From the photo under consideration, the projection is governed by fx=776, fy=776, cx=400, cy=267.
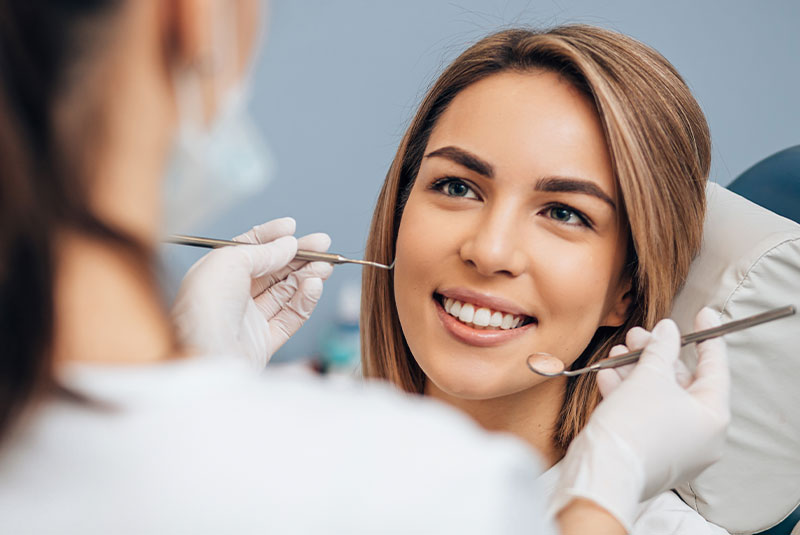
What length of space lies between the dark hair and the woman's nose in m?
0.75

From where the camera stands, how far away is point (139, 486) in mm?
533

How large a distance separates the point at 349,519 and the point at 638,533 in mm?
861

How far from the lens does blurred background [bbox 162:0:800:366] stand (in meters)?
2.69

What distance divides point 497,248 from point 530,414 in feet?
1.19

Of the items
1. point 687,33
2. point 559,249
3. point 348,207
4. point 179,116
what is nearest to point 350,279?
point 348,207

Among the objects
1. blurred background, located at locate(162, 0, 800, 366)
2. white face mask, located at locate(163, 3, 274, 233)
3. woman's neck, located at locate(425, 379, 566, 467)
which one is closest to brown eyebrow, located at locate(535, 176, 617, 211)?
woman's neck, located at locate(425, 379, 566, 467)

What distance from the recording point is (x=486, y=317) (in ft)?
4.09

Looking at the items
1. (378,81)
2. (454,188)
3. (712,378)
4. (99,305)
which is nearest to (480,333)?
(454,188)

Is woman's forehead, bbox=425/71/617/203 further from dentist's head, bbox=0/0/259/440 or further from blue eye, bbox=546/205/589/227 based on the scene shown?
dentist's head, bbox=0/0/259/440

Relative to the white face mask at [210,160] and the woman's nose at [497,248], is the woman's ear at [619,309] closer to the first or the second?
the woman's nose at [497,248]

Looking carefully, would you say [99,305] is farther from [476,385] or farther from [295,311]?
[295,311]

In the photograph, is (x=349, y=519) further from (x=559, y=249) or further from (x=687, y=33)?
(x=687, y=33)

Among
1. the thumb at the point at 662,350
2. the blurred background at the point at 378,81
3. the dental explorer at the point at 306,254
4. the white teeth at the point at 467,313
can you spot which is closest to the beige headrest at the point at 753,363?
the thumb at the point at 662,350

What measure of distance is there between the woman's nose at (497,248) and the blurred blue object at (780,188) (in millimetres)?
603
